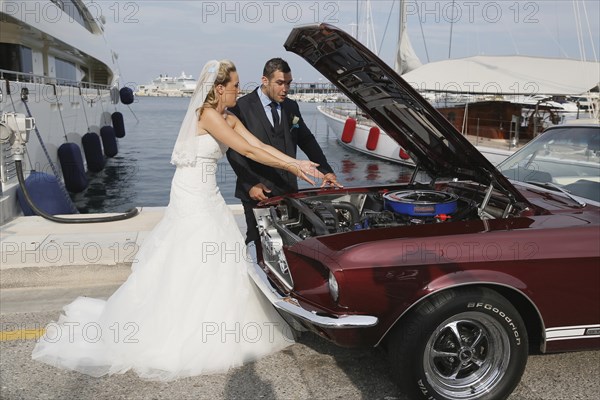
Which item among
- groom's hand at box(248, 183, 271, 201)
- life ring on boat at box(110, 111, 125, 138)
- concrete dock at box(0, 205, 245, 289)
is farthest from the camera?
life ring on boat at box(110, 111, 125, 138)

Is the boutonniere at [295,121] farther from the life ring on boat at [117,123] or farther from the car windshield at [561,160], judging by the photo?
the life ring on boat at [117,123]

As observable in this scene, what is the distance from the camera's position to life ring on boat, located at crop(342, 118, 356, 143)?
2494cm

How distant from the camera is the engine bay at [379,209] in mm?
3785

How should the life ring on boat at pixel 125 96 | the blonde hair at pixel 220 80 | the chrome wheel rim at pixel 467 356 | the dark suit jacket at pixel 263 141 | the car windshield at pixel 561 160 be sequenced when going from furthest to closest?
1. the life ring on boat at pixel 125 96
2. the dark suit jacket at pixel 263 141
3. the car windshield at pixel 561 160
4. the blonde hair at pixel 220 80
5. the chrome wheel rim at pixel 467 356

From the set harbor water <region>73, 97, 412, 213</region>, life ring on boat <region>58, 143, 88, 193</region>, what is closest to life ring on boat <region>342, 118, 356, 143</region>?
harbor water <region>73, 97, 412, 213</region>

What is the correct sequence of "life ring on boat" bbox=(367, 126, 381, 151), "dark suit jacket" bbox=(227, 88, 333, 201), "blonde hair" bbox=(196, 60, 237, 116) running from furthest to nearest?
1. "life ring on boat" bbox=(367, 126, 381, 151)
2. "dark suit jacket" bbox=(227, 88, 333, 201)
3. "blonde hair" bbox=(196, 60, 237, 116)

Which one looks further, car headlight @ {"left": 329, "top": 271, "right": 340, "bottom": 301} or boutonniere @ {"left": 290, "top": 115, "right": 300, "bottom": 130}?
boutonniere @ {"left": 290, "top": 115, "right": 300, "bottom": 130}

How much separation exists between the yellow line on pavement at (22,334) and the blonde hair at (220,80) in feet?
6.70

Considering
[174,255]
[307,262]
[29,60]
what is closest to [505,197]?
[307,262]

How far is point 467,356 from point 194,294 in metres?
1.76

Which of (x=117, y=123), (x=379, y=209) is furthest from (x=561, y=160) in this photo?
(x=117, y=123)

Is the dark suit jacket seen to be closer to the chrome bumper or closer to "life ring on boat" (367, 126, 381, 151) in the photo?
the chrome bumper

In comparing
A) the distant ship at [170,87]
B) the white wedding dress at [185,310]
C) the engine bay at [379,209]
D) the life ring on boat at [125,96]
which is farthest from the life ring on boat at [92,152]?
the distant ship at [170,87]

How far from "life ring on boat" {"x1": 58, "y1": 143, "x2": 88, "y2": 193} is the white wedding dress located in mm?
10831
